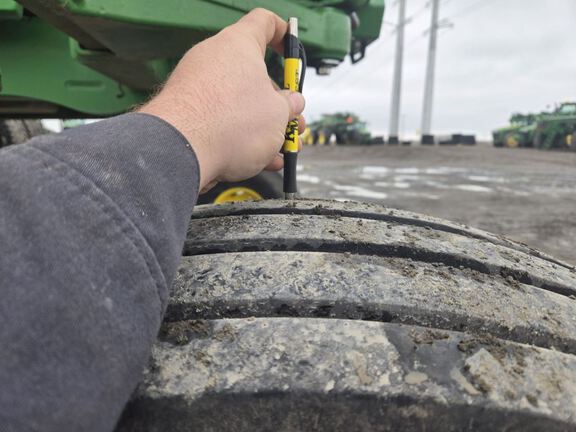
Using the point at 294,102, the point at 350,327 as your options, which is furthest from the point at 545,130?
the point at 350,327

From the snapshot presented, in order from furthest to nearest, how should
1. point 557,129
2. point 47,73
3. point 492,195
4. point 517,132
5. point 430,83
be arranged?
→ 1. point 430,83
2. point 517,132
3. point 557,129
4. point 492,195
5. point 47,73

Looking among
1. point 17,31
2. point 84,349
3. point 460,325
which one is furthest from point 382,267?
point 17,31

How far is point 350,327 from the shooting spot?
2.37ft

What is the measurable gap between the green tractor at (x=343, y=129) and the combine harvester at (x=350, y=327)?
2622 centimetres

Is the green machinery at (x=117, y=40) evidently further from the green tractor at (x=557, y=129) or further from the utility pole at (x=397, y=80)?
the utility pole at (x=397, y=80)

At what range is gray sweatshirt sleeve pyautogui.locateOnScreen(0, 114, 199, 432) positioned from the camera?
51 cm

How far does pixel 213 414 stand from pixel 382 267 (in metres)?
0.38

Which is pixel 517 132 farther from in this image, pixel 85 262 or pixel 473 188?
pixel 85 262

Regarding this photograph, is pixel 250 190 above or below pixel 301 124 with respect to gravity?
below

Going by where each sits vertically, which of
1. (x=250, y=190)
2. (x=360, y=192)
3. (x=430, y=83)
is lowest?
(x=360, y=192)

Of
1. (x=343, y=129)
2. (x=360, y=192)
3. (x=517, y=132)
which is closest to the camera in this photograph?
(x=360, y=192)

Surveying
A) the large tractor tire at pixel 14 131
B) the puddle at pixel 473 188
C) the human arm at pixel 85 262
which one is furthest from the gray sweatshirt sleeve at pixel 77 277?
the puddle at pixel 473 188

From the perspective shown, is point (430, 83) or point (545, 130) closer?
point (545, 130)

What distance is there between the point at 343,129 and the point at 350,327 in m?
27.1
